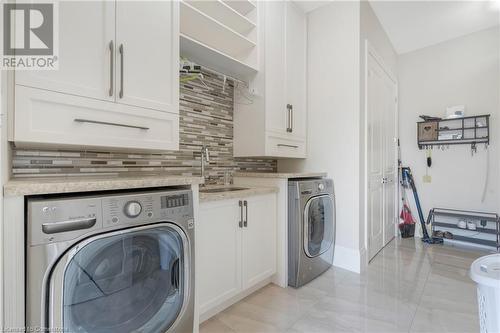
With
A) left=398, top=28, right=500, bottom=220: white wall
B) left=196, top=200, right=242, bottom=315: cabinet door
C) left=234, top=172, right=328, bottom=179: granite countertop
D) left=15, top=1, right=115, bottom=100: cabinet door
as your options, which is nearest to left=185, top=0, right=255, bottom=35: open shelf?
left=15, top=1, right=115, bottom=100: cabinet door

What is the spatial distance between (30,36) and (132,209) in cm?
85

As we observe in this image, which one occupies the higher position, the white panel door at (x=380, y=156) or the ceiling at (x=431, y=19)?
the ceiling at (x=431, y=19)

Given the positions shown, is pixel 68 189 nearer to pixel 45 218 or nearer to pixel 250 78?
pixel 45 218

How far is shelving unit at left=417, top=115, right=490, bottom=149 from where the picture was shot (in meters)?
3.17

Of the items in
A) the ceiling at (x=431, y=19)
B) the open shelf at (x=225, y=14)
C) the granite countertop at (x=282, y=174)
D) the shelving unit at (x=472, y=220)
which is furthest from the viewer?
the shelving unit at (x=472, y=220)

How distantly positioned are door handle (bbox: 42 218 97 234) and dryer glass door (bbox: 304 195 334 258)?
1.67 meters

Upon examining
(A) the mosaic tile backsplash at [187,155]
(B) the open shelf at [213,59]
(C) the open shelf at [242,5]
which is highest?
(C) the open shelf at [242,5]

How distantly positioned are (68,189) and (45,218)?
4.7 inches

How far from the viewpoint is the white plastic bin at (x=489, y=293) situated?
2.74ft

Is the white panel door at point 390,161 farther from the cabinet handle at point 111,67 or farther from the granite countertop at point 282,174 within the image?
the cabinet handle at point 111,67

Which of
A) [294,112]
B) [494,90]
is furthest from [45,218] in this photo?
[494,90]

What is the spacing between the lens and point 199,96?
2.24 metres

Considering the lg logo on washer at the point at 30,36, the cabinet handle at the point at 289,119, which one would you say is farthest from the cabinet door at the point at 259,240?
the lg logo on washer at the point at 30,36

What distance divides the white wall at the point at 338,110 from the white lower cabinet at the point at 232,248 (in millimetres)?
855
